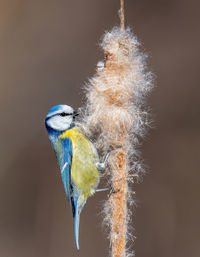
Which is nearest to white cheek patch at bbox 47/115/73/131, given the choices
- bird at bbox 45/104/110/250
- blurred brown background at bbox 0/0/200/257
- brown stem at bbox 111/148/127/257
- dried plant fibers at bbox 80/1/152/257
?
bird at bbox 45/104/110/250

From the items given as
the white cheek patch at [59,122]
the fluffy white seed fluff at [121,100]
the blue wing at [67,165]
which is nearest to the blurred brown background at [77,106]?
the white cheek patch at [59,122]

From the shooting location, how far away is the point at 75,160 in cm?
214

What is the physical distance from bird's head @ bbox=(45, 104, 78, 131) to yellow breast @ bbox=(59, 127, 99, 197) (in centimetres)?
6

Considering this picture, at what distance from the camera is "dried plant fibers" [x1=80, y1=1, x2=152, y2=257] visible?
5.45 feet

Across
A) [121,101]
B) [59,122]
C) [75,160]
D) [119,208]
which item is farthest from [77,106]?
[119,208]

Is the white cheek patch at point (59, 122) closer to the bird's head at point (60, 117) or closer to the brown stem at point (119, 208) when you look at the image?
the bird's head at point (60, 117)

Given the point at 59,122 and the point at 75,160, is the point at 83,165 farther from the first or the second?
the point at 59,122
